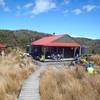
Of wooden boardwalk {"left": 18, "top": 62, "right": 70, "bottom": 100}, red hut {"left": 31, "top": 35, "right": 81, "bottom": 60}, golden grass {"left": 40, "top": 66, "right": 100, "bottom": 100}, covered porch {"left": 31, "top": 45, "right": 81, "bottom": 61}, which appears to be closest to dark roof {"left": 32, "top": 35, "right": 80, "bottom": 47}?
red hut {"left": 31, "top": 35, "right": 81, "bottom": 60}

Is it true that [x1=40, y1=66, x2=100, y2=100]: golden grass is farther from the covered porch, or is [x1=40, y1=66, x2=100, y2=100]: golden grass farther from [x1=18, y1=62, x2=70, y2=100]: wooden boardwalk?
the covered porch

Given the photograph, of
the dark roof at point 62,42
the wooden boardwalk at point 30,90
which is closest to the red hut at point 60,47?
the dark roof at point 62,42

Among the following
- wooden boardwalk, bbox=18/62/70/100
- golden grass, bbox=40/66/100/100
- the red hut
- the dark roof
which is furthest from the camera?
the dark roof

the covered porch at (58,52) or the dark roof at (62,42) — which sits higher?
the dark roof at (62,42)

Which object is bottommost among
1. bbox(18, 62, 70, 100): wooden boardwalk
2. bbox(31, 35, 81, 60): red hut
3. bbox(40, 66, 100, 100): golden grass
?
bbox(18, 62, 70, 100): wooden boardwalk

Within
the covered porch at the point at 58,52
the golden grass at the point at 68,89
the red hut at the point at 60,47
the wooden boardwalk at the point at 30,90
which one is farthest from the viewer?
the red hut at the point at 60,47

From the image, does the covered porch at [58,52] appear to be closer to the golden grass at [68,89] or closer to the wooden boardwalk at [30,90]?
the wooden boardwalk at [30,90]

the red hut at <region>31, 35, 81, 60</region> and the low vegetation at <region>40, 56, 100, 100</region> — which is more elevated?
the red hut at <region>31, 35, 81, 60</region>

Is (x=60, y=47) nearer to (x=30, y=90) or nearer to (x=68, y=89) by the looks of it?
(x=30, y=90)

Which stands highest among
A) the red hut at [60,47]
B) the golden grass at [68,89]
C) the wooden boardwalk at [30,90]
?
the red hut at [60,47]

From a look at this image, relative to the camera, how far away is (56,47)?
37281 mm

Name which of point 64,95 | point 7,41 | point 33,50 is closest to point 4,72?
point 64,95

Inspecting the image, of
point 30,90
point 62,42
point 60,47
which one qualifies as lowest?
point 30,90

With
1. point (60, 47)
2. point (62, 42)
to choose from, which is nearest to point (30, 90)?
point (60, 47)
